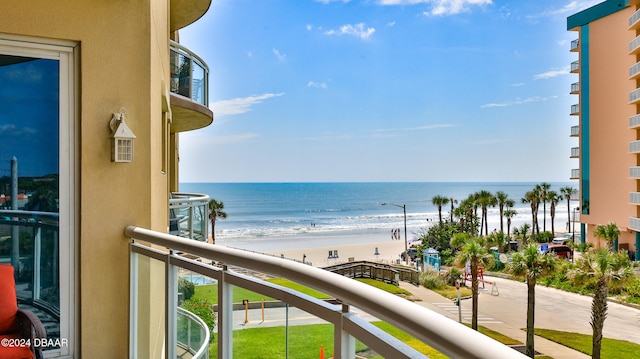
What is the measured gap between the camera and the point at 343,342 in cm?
129

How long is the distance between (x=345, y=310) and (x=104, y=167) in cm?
267

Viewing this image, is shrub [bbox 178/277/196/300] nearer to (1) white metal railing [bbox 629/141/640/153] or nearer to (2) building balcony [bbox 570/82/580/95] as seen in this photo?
(1) white metal railing [bbox 629/141/640/153]

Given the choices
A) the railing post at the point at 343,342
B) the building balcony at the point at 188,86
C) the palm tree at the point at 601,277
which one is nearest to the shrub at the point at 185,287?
the railing post at the point at 343,342

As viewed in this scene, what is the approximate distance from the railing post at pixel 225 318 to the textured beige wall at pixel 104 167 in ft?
5.40

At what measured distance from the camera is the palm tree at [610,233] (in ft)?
116

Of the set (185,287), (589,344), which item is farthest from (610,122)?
(185,287)

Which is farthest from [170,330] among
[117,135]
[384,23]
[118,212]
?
[384,23]

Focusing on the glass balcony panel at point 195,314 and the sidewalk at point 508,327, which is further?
the sidewalk at point 508,327

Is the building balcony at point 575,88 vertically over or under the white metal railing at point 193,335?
over

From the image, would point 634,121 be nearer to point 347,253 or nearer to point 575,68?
point 575,68

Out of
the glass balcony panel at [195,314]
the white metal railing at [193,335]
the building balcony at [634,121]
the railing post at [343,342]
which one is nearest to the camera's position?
the railing post at [343,342]

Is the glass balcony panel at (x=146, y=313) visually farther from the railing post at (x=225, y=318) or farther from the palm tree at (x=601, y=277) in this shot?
the palm tree at (x=601, y=277)

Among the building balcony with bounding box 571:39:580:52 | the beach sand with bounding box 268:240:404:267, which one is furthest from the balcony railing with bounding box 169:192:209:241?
the building balcony with bounding box 571:39:580:52

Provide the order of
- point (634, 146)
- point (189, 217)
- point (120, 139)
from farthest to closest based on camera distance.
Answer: point (634, 146)
point (189, 217)
point (120, 139)
